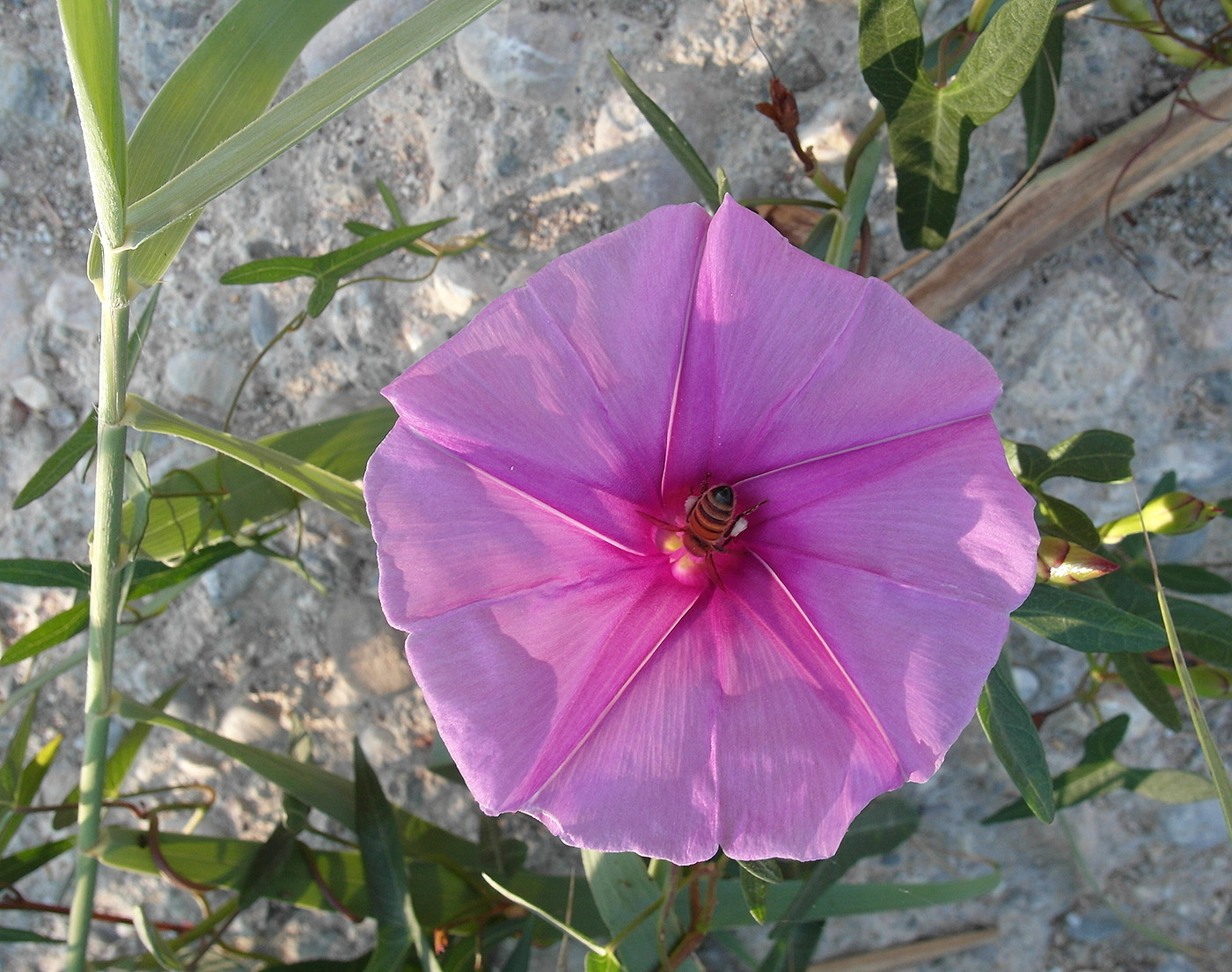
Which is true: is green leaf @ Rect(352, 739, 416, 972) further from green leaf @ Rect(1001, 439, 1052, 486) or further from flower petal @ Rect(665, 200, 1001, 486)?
green leaf @ Rect(1001, 439, 1052, 486)

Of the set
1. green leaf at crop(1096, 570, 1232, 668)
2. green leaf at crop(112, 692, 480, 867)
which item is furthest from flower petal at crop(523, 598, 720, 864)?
green leaf at crop(1096, 570, 1232, 668)

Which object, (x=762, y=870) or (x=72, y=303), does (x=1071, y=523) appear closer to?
(x=762, y=870)

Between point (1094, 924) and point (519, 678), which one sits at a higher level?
point (519, 678)

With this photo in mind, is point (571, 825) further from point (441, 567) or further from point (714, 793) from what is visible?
point (441, 567)

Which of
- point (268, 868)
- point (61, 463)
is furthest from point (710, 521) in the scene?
point (268, 868)

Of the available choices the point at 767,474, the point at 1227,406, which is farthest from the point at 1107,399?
the point at 767,474
